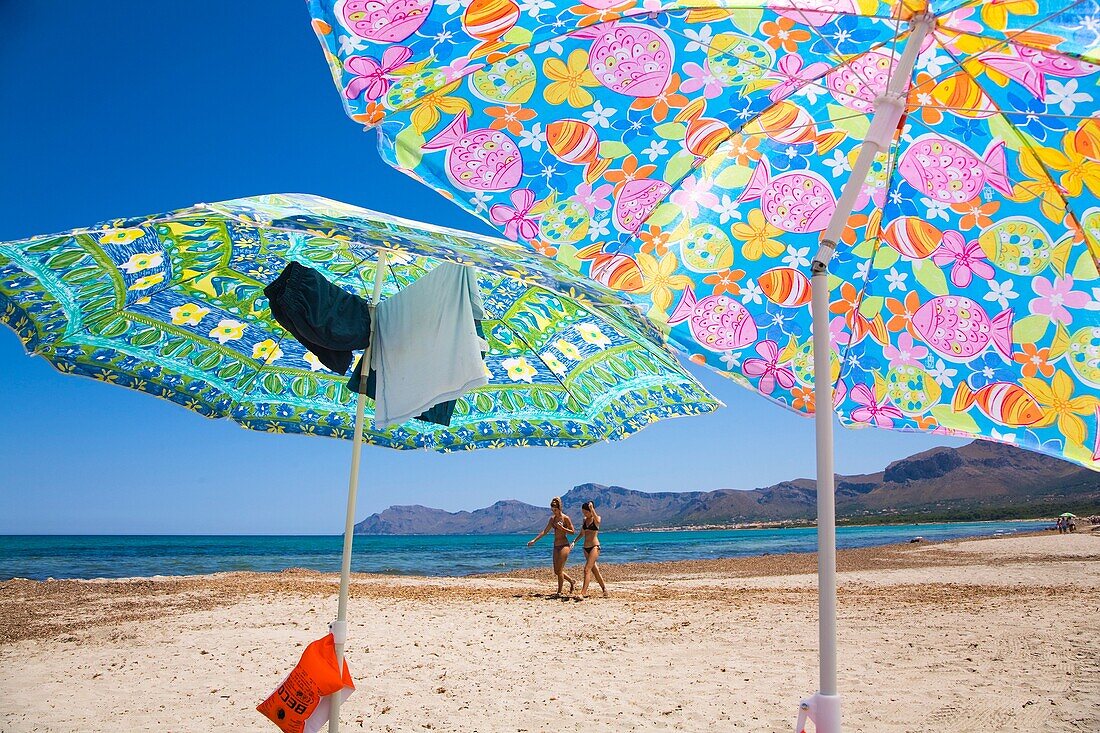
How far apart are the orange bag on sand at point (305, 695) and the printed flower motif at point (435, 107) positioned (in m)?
2.03

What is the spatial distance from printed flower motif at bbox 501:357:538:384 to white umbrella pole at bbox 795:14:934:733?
2462mm

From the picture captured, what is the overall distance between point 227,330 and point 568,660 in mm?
3824

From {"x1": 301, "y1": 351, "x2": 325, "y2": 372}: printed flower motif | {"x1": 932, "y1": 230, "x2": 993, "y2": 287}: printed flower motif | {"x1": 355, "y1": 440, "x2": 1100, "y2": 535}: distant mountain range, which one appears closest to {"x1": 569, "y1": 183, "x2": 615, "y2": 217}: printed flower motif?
{"x1": 932, "y1": 230, "x2": 993, "y2": 287}: printed flower motif

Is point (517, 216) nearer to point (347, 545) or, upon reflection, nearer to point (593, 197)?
point (593, 197)

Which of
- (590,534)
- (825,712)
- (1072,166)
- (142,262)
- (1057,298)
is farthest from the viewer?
(590,534)

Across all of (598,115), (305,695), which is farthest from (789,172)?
(305,695)

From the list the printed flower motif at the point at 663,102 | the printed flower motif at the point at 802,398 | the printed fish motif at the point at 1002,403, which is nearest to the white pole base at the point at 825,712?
the printed flower motif at the point at 802,398

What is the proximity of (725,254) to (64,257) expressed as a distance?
305cm

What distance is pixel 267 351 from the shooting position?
438cm

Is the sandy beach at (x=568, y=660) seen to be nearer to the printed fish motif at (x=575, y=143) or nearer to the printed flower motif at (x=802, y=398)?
the printed flower motif at (x=802, y=398)

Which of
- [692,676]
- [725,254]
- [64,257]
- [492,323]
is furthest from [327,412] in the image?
[692,676]

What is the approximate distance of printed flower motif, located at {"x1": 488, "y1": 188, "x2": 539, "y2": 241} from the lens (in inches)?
110

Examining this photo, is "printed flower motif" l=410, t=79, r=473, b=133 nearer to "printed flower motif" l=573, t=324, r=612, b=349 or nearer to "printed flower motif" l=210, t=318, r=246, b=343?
"printed flower motif" l=573, t=324, r=612, b=349

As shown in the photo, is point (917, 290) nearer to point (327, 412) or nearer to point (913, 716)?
point (913, 716)
